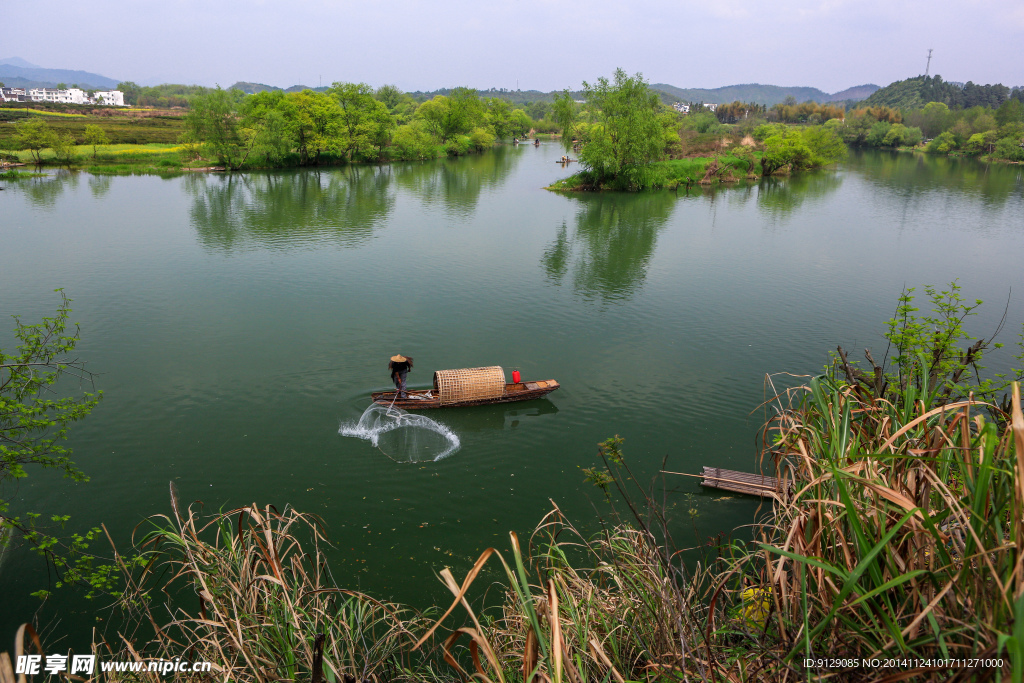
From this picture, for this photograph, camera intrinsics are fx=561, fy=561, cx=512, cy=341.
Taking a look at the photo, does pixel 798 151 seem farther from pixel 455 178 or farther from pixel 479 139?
pixel 479 139

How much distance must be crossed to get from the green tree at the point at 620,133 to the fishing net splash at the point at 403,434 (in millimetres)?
48412

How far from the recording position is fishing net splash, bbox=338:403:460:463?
51.3ft

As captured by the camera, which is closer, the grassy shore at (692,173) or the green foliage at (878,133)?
the grassy shore at (692,173)

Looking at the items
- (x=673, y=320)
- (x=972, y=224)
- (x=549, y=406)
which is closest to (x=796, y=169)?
(x=972, y=224)

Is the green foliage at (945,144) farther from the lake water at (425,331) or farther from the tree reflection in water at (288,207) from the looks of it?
the tree reflection in water at (288,207)

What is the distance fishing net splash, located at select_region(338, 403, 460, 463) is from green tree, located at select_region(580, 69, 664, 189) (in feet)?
159

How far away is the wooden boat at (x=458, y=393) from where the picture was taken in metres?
17.2

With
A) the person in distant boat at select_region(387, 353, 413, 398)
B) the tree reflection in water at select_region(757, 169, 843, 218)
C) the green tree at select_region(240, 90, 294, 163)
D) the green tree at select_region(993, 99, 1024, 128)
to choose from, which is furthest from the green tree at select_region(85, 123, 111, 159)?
the green tree at select_region(993, 99, 1024, 128)

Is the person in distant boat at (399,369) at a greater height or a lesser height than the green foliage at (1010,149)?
lesser

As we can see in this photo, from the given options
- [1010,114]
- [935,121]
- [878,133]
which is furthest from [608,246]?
[935,121]

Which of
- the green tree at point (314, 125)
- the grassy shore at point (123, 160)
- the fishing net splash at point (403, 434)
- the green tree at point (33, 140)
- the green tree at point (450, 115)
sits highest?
the green tree at point (450, 115)

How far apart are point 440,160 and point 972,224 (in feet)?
223

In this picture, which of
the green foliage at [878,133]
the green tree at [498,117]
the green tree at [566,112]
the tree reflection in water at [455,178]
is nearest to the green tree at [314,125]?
the tree reflection in water at [455,178]

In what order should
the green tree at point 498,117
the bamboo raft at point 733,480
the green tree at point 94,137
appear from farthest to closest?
the green tree at point 498,117 < the green tree at point 94,137 < the bamboo raft at point 733,480
